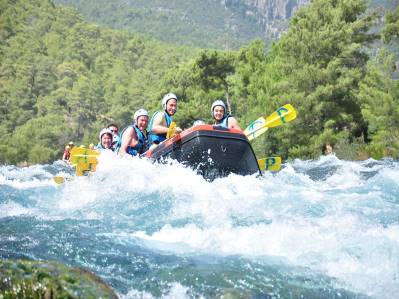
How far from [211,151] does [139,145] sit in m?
2.40

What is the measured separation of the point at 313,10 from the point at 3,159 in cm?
3125

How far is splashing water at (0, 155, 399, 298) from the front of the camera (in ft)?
13.2

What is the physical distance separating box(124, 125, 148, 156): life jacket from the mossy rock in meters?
6.66

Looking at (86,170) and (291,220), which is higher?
(86,170)

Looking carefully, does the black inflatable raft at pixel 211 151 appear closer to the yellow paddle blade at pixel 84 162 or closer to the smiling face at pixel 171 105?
the smiling face at pixel 171 105

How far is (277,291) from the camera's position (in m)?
3.86

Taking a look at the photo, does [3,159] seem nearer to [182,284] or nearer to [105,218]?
[105,218]

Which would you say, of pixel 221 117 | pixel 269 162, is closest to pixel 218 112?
pixel 221 117

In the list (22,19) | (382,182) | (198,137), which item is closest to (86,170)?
(198,137)

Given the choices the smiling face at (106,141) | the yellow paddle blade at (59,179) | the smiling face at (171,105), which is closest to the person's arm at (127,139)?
the smiling face at (171,105)

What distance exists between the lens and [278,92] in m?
23.2

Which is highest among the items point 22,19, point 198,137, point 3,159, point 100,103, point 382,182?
point 22,19

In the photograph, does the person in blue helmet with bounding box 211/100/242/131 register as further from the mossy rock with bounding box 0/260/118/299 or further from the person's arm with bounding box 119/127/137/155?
the mossy rock with bounding box 0/260/118/299

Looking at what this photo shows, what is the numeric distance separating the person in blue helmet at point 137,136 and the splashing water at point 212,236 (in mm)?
1033
